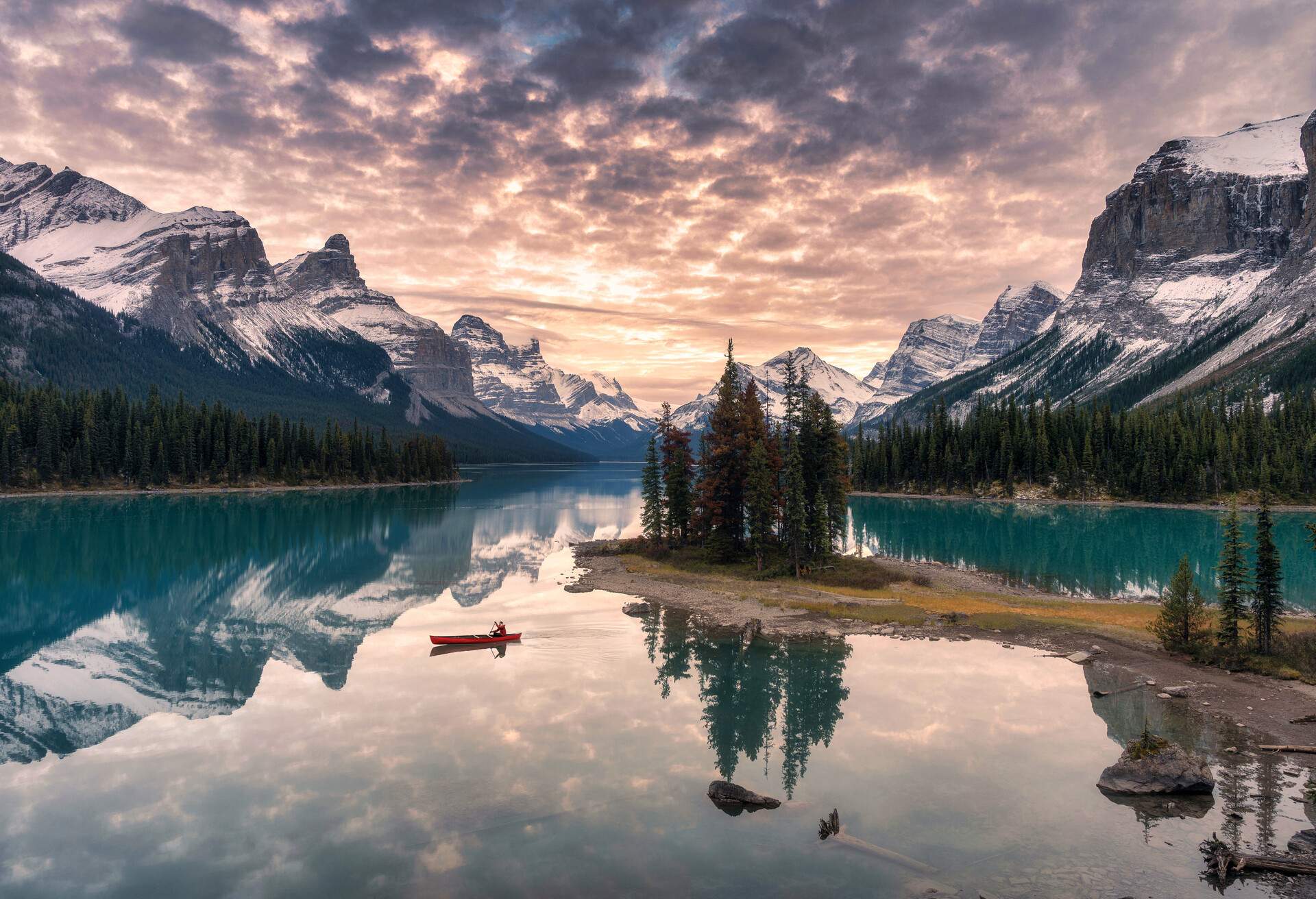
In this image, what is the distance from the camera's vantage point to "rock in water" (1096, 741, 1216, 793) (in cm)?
2386

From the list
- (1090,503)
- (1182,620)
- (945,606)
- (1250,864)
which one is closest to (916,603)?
(945,606)

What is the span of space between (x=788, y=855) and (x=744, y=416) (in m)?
51.9

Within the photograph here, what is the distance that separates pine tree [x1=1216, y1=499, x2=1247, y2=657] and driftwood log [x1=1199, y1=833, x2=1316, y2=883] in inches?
780

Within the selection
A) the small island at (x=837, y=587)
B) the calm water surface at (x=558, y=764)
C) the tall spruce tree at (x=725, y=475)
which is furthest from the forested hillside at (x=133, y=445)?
the tall spruce tree at (x=725, y=475)

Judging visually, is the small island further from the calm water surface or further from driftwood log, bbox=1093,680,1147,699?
the calm water surface

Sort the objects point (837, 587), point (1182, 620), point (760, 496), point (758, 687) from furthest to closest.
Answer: point (760, 496)
point (837, 587)
point (1182, 620)
point (758, 687)

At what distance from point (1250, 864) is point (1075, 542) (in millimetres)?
84042

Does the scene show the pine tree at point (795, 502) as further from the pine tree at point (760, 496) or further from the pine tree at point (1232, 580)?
the pine tree at point (1232, 580)

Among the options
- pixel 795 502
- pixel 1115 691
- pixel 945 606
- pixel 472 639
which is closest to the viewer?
pixel 1115 691

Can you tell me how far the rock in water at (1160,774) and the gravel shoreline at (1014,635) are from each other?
16.4 feet

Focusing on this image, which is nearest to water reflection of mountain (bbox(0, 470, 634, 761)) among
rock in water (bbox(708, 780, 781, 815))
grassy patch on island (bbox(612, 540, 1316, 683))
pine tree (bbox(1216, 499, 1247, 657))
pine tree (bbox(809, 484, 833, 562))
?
grassy patch on island (bbox(612, 540, 1316, 683))

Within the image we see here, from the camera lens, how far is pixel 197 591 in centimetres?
6450

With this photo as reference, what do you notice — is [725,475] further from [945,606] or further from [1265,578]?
[1265,578]

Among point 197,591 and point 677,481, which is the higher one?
point 677,481
